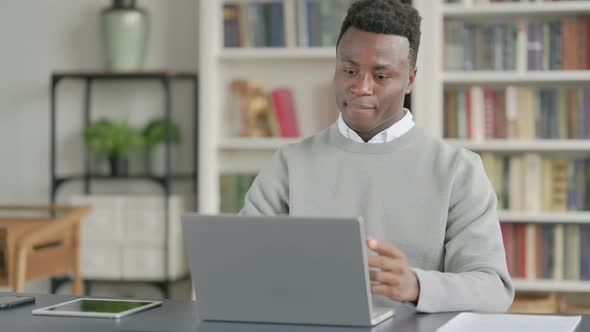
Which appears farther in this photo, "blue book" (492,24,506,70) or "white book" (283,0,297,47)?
"white book" (283,0,297,47)

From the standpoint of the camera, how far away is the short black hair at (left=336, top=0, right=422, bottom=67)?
1.78 metres

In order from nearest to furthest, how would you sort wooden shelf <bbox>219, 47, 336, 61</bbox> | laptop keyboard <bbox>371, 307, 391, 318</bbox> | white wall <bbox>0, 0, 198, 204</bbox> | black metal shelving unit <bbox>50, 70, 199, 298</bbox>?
laptop keyboard <bbox>371, 307, 391, 318</bbox>
wooden shelf <bbox>219, 47, 336, 61</bbox>
black metal shelving unit <bbox>50, 70, 199, 298</bbox>
white wall <bbox>0, 0, 198, 204</bbox>

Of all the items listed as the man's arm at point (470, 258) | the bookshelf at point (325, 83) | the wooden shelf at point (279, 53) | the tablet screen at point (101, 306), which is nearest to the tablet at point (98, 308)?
the tablet screen at point (101, 306)

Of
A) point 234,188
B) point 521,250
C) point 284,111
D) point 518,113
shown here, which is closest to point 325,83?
point 284,111

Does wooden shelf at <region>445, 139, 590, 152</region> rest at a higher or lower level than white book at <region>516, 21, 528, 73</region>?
lower

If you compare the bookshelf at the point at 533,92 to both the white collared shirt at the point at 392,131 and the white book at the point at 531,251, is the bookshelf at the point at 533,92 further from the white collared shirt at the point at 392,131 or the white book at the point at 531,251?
the white collared shirt at the point at 392,131

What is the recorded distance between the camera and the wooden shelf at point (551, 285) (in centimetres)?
372

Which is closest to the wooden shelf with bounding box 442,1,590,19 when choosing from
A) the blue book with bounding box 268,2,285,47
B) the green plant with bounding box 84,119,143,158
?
the blue book with bounding box 268,2,285,47

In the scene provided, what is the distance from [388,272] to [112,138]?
9.21 ft

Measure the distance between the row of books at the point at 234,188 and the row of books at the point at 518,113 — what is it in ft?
2.81

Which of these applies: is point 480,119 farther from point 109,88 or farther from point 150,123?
point 109,88

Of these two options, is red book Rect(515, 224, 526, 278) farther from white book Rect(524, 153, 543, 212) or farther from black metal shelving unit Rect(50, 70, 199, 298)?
black metal shelving unit Rect(50, 70, 199, 298)

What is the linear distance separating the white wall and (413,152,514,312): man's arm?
104 inches

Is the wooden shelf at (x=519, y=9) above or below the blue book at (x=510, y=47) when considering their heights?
above
